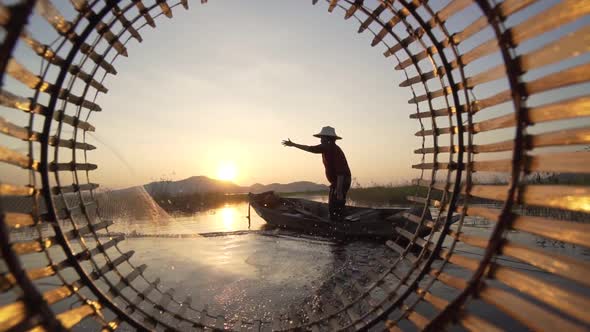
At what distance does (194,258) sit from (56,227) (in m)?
5.81

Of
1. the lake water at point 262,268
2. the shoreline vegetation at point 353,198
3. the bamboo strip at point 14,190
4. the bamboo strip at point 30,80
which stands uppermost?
the bamboo strip at point 30,80

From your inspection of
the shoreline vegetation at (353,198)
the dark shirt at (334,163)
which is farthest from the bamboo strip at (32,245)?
the shoreline vegetation at (353,198)

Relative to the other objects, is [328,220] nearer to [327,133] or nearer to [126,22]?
[327,133]

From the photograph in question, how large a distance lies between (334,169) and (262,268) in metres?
5.44

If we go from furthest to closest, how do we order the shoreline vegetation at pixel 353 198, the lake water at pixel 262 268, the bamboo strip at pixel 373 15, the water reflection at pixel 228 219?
the shoreline vegetation at pixel 353 198, the water reflection at pixel 228 219, the lake water at pixel 262 268, the bamboo strip at pixel 373 15

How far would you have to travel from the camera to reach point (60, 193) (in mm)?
2779

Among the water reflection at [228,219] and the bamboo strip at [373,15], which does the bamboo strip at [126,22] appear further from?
the water reflection at [228,219]

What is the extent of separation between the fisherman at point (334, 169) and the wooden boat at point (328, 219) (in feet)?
1.93

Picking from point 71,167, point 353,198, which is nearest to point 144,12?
point 71,167

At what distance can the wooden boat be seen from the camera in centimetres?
1022

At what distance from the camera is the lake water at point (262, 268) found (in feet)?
16.2

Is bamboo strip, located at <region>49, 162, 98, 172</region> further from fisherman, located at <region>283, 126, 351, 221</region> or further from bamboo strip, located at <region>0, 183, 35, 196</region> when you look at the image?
fisherman, located at <region>283, 126, 351, 221</region>

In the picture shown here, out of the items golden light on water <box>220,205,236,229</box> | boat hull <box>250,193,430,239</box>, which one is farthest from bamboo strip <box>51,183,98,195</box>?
golden light on water <box>220,205,236,229</box>

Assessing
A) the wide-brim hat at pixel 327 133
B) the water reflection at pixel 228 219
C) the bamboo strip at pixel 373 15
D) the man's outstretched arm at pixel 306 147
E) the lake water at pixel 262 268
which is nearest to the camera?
the bamboo strip at pixel 373 15
